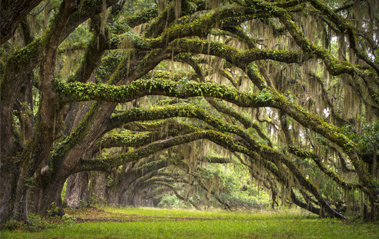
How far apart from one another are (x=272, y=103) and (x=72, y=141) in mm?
6004

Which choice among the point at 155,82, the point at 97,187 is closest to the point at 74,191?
the point at 97,187

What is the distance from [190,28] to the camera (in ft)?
27.8

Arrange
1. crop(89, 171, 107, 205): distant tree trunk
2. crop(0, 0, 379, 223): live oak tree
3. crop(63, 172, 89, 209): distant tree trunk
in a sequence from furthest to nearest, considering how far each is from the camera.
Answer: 1. crop(89, 171, 107, 205): distant tree trunk
2. crop(63, 172, 89, 209): distant tree trunk
3. crop(0, 0, 379, 223): live oak tree

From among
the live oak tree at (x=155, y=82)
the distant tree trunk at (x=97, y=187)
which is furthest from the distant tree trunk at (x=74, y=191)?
the live oak tree at (x=155, y=82)

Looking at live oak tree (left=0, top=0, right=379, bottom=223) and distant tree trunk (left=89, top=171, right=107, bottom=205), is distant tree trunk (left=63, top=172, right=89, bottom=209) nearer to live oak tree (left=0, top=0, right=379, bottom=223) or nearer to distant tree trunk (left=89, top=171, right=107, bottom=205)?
distant tree trunk (left=89, top=171, right=107, bottom=205)

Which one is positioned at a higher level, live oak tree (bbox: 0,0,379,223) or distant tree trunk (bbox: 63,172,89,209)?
live oak tree (bbox: 0,0,379,223)

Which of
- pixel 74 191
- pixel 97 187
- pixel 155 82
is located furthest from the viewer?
pixel 97 187

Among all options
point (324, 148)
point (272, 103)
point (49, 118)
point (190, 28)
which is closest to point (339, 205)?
point (324, 148)

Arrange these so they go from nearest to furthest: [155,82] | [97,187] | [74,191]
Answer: [155,82] < [74,191] < [97,187]

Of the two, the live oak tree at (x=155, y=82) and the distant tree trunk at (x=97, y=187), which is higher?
the live oak tree at (x=155, y=82)

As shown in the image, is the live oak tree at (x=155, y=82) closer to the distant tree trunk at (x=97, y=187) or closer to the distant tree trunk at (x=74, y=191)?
the distant tree trunk at (x=74, y=191)

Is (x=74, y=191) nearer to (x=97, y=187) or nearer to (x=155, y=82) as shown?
(x=97, y=187)

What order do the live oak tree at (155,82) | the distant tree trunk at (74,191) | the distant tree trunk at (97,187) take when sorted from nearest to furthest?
the live oak tree at (155,82), the distant tree trunk at (74,191), the distant tree trunk at (97,187)

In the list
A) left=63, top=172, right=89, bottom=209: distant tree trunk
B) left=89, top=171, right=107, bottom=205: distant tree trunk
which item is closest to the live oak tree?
left=63, top=172, right=89, bottom=209: distant tree trunk
